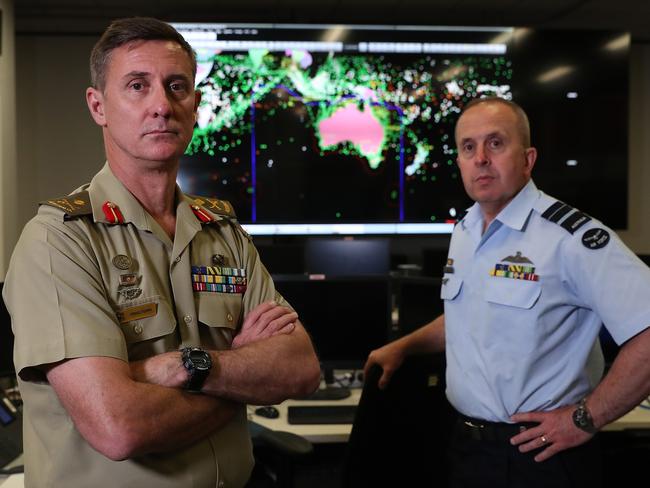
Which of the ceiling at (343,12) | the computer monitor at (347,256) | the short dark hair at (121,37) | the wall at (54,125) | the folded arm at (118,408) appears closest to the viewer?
the folded arm at (118,408)

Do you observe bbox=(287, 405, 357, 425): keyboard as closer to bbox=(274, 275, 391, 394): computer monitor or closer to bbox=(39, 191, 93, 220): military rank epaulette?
bbox=(274, 275, 391, 394): computer monitor

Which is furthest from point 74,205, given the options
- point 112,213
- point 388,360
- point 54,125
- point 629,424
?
point 54,125

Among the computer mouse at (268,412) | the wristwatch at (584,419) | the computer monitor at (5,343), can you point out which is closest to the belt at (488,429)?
the wristwatch at (584,419)

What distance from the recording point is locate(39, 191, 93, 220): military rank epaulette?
1222 millimetres

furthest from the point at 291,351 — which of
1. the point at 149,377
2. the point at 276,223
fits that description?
the point at 276,223

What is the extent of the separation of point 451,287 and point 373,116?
334 cm

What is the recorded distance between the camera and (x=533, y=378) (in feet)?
5.72

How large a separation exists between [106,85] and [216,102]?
3.69 metres

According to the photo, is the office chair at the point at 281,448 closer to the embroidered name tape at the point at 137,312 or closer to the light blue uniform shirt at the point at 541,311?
the light blue uniform shirt at the point at 541,311

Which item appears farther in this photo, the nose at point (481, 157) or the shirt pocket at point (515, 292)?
the nose at point (481, 157)

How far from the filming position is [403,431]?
1.77 metres

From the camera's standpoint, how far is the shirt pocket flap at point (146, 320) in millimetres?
1223

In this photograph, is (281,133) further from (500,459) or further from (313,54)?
(500,459)

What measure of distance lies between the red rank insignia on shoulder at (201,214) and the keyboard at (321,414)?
1.15 meters
